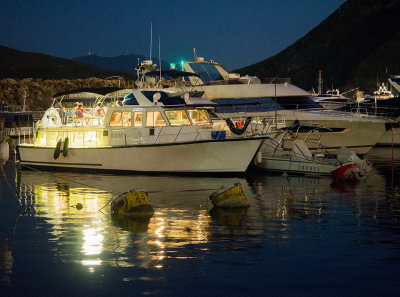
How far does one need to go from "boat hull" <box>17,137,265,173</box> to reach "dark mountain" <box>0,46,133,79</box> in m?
122

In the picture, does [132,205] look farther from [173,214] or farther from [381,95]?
[381,95]

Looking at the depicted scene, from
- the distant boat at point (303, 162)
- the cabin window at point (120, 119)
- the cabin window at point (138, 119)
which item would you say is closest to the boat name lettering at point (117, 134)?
the cabin window at point (120, 119)

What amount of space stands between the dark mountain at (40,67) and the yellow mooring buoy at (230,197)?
13080cm

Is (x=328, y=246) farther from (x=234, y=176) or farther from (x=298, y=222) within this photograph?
(x=234, y=176)

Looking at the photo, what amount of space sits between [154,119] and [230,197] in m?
8.11

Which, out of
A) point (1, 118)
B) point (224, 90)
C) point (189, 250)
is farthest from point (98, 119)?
point (1, 118)

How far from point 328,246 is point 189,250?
273 centimetres

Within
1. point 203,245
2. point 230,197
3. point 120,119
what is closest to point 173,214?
point 230,197

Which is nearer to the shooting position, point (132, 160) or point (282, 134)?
A: point (132, 160)

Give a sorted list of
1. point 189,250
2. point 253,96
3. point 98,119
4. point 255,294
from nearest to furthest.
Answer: point 255,294
point 189,250
point 98,119
point 253,96

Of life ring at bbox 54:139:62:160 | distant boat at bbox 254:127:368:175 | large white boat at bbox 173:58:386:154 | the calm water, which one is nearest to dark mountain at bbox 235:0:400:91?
large white boat at bbox 173:58:386:154

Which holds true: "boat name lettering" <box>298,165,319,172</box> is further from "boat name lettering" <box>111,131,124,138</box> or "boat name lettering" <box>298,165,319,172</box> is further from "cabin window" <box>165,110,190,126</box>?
"boat name lettering" <box>111,131,124,138</box>

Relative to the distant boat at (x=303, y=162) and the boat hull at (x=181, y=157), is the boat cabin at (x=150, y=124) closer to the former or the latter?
the boat hull at (x=181, y=157)

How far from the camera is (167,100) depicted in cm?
2447
